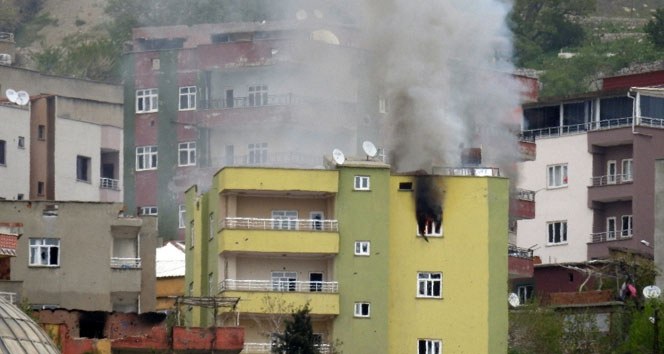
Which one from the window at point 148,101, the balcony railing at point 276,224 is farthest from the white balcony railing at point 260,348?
the window at point 148,101

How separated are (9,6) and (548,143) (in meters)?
73.6

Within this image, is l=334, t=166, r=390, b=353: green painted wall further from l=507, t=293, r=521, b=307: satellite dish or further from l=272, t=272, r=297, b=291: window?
l=507, t=293, r=521, b=307: satellite dish

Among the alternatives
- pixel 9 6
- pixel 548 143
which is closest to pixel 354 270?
pixel 548 143

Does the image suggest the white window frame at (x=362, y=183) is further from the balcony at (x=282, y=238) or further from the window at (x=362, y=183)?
the balcony at (x=282, y=238)

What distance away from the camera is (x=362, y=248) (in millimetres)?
85375

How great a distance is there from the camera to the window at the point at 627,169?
10219 cm

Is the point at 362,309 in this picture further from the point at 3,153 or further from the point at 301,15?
the point at 3,153

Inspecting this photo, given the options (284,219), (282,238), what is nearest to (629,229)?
(284,219)

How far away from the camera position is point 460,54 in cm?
9369

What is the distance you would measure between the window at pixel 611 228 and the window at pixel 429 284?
18128mm

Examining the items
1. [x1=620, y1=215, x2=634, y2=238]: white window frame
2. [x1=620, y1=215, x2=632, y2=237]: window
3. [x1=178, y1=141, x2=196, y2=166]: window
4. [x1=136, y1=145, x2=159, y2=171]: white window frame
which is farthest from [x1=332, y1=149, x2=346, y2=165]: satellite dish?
[x1=136, y1=145, x2=159, y2=171]: white window frame

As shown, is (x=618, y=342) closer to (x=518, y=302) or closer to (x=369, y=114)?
(x=518, y=302)

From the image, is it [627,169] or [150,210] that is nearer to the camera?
[627,169]

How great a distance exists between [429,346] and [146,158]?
2766cm
